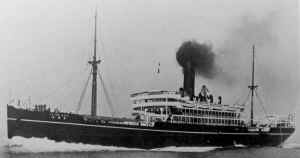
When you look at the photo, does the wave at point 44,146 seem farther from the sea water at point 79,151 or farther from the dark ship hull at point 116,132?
the dark ship hull at point 116,132

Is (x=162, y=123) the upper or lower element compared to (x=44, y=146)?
upper

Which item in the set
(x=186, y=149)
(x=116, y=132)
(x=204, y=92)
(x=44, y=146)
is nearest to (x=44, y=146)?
(x=44, y=146)

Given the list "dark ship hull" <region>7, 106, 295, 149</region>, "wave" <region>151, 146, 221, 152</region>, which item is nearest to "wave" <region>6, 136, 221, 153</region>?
"dark ship hull" <region>7, 106, 295, 149</region>

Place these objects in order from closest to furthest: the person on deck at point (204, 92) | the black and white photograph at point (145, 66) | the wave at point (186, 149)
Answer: the black and white photograph at point (145, 66) < the person on deck at point (204, 92) < the wave at point (186, 149)

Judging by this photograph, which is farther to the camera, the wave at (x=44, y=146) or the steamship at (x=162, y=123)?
the steamship at (x=162, y=123)

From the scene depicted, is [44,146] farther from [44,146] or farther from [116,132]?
[116,132]

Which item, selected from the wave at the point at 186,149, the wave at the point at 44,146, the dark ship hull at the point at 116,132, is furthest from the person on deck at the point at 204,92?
the wave at the point at 44,146

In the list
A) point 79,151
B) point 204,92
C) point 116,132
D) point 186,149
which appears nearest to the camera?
point 79,151
